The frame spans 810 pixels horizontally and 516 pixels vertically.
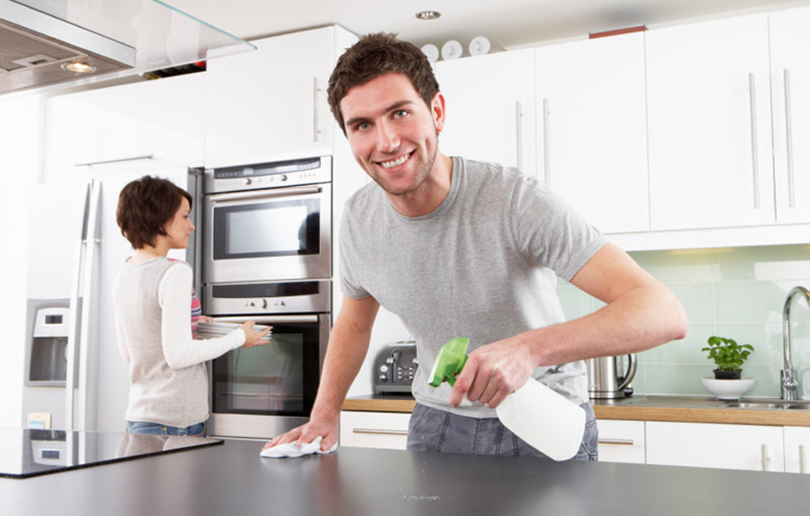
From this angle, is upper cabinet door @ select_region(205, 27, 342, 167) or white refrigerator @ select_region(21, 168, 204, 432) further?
white refrigerator @ select_region(21, 168, 204, 432)

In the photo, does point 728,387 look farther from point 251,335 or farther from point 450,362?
point 450,362

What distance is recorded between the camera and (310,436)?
135cm

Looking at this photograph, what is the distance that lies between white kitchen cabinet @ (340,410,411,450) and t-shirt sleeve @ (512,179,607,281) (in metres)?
1.29

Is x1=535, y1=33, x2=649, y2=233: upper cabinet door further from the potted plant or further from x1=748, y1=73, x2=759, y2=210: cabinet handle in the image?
the potted plant

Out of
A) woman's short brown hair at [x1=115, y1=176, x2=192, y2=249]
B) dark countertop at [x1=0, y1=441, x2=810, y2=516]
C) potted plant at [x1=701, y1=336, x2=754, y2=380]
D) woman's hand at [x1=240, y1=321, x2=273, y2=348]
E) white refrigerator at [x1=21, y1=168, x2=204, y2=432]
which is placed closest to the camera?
dark countertop at [x1=0, y1=441, x2=810, y2=516]

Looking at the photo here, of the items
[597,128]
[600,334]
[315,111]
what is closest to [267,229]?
[315,111]

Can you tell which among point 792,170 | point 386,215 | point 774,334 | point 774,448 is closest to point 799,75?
point 792,170

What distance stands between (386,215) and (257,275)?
1.52 m

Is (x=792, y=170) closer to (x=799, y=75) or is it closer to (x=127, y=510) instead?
(x=799, y=75)

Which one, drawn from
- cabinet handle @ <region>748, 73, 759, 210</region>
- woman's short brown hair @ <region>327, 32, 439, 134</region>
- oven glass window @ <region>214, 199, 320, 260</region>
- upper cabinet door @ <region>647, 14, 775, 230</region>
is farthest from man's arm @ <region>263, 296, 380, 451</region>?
cabinet handle @ <region>748, 73, 759, 210</region>

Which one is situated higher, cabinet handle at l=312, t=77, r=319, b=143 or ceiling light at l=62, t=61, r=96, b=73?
cabinet handle at l=312, t=77, r=319, b=143

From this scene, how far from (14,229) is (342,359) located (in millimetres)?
2779

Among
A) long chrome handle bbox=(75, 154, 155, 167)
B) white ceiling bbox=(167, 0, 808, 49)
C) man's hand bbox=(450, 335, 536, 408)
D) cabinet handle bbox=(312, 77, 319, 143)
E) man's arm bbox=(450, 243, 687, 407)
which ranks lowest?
man's hand bbox=(450, 335, 536, 408)

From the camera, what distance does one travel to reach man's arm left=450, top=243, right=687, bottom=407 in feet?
3.35
